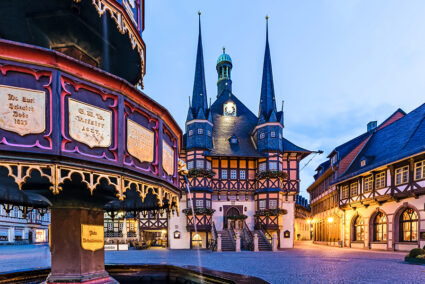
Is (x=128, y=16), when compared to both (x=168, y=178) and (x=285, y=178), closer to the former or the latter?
(x=168, y=178)

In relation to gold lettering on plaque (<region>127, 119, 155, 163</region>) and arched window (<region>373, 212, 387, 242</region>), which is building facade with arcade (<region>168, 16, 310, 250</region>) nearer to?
arched window (<region>373, 212, 387, 242</region>)

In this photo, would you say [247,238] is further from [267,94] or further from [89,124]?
[89,124]

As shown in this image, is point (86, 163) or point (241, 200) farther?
point (241, 200)

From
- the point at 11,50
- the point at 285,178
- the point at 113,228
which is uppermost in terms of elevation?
the point at 11,50

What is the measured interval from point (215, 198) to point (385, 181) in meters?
14.9

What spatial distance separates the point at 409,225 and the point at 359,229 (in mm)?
5825

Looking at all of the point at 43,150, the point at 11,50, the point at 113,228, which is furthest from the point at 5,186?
the point at 113,228

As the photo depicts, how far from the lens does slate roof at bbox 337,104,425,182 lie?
66.8 ft

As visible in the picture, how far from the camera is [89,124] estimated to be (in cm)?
416

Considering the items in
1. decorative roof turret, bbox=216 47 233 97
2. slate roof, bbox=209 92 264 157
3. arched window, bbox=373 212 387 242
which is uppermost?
decorative roof turret, bbox=216 47 233 97

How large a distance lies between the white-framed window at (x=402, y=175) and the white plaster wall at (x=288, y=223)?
10.1 metres

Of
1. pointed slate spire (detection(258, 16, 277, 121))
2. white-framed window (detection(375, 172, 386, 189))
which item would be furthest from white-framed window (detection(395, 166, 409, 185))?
pointed slate spire (detection(258, 16, 277, 121))

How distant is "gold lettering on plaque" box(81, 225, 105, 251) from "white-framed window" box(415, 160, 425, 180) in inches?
802

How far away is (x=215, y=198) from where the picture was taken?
91.1 feet
